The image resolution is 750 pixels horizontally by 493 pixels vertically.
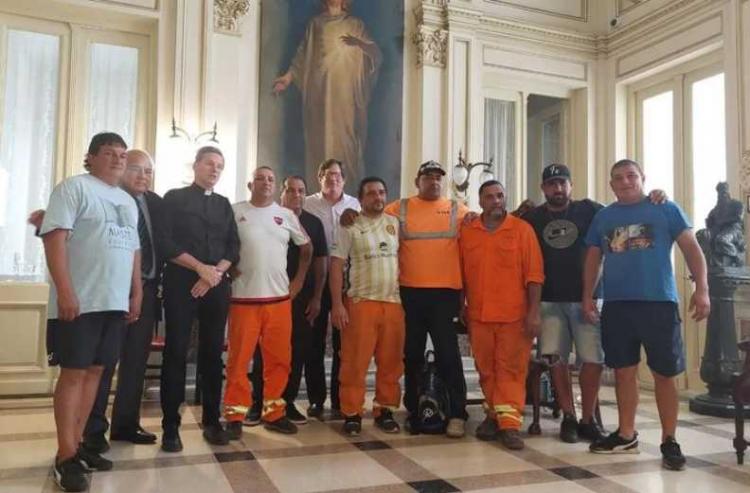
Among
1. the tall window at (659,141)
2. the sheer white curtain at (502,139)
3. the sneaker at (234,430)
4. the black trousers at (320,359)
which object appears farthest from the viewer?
the sheer white curtain at (502,139)

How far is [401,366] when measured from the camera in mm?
3537

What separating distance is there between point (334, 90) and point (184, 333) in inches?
120

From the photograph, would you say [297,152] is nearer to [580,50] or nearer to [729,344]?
[580,50]

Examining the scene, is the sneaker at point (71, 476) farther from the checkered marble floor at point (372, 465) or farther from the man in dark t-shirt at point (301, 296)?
the man in dark t-shirt at point (301, 296)

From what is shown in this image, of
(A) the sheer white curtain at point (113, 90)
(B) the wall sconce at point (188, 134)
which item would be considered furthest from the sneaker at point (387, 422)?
(A) the sheer white curtain at point (113, 90)

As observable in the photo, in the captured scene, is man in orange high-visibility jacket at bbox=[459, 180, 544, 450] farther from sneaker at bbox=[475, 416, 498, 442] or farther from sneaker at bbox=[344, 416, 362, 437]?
sneaker at bbox=[344, 416, 362, 437]

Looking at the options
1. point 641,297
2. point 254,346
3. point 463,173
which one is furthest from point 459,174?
point 254,346

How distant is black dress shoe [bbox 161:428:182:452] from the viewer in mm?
3046

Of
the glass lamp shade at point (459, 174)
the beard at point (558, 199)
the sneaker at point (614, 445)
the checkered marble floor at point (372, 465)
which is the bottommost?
the checkered marble floor at point (372, 465)

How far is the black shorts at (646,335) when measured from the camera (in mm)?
2992

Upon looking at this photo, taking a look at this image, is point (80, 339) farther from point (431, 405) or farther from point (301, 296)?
point (431, 405)

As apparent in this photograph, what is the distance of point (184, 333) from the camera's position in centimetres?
304

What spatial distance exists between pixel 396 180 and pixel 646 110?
8.18 ft

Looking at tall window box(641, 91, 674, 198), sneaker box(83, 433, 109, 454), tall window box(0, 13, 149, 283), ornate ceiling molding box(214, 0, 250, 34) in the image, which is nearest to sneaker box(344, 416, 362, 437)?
sneaker box(83, 433, 109, 454)
